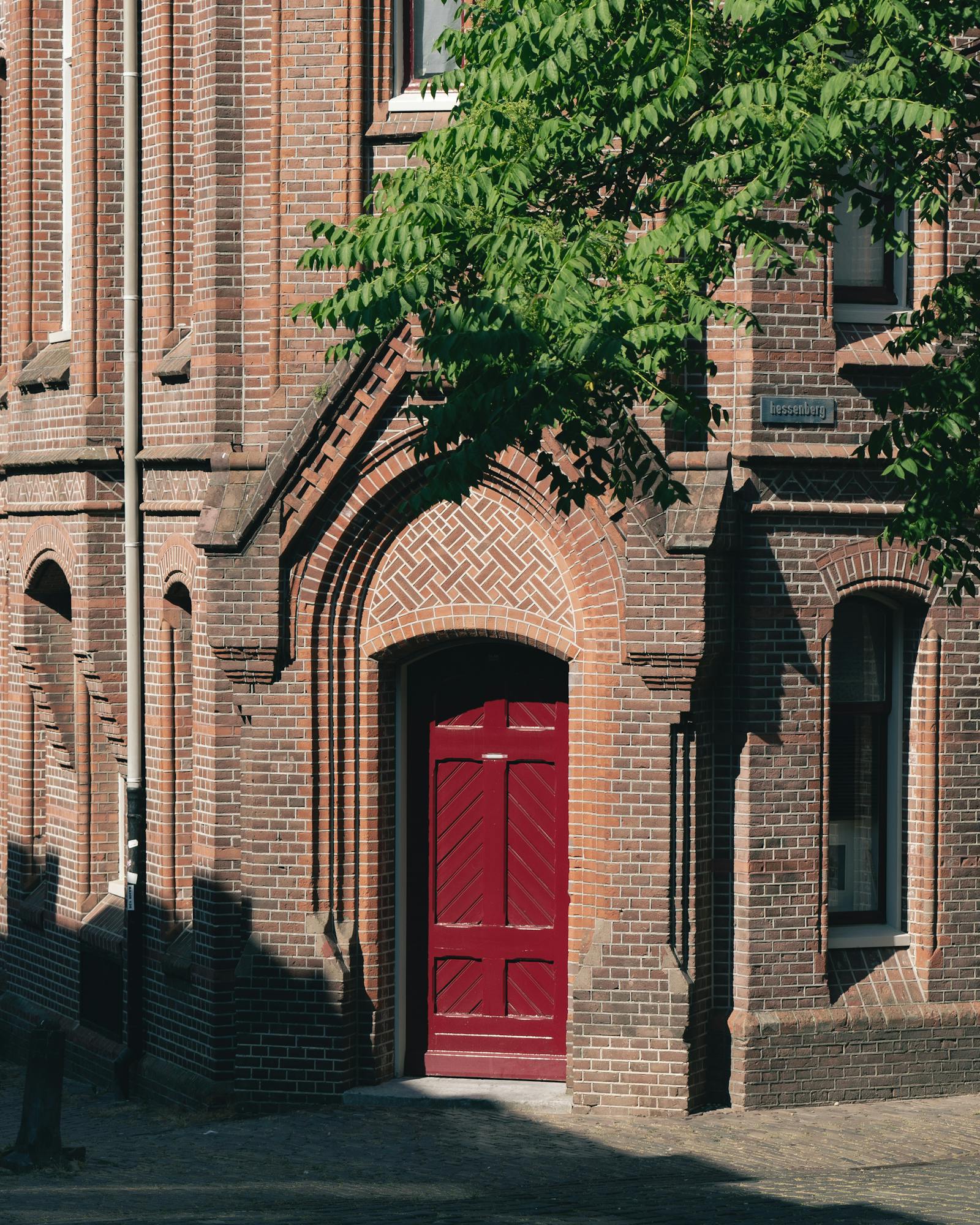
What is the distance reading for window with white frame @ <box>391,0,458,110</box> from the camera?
1246 cm

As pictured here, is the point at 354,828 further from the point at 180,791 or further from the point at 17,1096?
the point at 17,1096

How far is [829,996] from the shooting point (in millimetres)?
12320

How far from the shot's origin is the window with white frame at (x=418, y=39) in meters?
12.5

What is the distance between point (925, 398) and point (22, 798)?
933cm

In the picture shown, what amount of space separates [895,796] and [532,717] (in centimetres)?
256

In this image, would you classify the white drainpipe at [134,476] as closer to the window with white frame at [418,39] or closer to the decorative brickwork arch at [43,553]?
the decorative brickwork arch at [43,553]

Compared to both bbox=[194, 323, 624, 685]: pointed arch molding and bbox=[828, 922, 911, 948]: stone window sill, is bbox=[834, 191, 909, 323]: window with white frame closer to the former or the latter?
bbox=[194, 323, 624, 685]: pointed arch molding

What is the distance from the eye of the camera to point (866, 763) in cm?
1292

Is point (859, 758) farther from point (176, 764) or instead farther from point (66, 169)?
point (66, 169)

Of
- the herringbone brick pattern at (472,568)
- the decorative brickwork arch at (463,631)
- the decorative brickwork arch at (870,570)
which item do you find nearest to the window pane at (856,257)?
the decorative brickwork arch at (870,570)

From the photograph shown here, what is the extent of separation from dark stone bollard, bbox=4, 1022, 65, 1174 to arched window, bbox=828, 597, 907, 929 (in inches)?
206

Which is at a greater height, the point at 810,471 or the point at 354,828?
the point at 810,471

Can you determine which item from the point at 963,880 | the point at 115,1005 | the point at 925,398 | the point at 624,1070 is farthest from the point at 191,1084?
the point at 925,398

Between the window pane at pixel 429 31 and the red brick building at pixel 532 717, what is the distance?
35 mm
